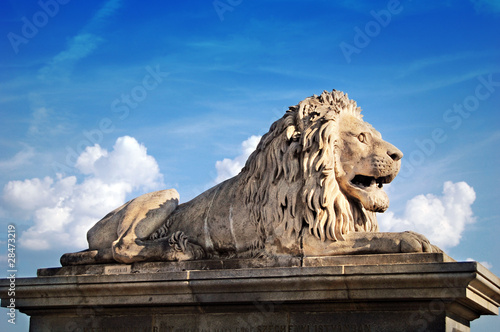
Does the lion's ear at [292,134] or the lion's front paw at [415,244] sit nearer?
the lion's front paw at [415,244]

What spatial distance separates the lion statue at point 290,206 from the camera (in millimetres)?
8555

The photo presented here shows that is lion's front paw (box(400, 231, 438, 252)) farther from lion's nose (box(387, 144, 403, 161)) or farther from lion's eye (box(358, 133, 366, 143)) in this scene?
lion's eye (box(358, 133, 366, 143))

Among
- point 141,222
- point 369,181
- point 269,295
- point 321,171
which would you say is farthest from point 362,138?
point 141,222

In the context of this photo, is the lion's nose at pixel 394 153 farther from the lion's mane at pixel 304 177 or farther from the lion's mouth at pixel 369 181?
the lion's mane at pixel 304 177

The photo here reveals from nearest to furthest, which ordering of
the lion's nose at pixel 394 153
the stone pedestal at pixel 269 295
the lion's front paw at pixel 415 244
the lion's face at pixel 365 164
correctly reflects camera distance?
the stone pedestal at pixel 269 295, the lion's front paw at pixel 415 244, the lion's face at pixel 365 164, the lion's nose at pixel 394 153

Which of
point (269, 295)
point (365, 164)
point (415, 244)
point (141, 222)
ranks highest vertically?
point (365, 164)

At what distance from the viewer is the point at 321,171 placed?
28.5 ft

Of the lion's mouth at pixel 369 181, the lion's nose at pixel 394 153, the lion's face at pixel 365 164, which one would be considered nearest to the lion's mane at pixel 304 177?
the lion's face at pixel 365 164

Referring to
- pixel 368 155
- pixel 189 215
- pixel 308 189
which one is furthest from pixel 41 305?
pixel 368 155

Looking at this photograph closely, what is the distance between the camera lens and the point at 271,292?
26.5ft

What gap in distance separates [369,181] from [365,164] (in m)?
0.27

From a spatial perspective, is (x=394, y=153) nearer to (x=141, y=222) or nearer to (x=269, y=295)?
(x=269, y=295)

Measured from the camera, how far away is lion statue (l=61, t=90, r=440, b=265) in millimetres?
8555

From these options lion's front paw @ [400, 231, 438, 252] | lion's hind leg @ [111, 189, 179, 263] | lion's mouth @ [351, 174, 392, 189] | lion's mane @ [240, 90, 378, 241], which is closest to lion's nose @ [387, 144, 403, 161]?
lion's mouth @ [351, 174, 392, 189]
